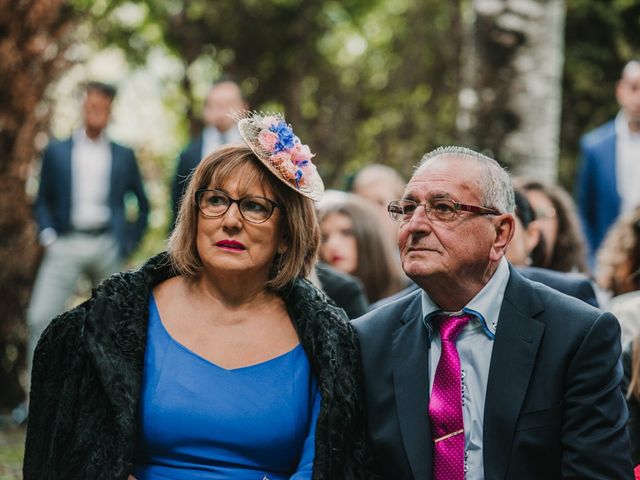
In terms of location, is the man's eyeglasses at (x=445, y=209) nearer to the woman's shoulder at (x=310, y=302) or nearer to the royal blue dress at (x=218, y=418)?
the woman's shoulder at (x=310, y=302)

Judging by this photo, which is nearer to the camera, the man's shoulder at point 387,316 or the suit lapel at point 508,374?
the suit lapel at point 508,374

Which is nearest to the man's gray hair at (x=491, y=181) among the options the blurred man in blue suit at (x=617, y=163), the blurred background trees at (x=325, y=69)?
the blurred man in blue suit at (x=617, y=163)

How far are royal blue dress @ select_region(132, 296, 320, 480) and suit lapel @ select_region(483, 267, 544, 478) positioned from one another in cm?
69

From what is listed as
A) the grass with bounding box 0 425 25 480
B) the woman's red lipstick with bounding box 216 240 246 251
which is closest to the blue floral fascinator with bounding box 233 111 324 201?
the woman's red lipstick with bounding box 216 240 246 251

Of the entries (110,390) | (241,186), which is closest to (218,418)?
(110,390)

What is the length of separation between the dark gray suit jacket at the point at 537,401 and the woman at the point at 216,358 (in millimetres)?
236

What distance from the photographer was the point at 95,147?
8484 mm

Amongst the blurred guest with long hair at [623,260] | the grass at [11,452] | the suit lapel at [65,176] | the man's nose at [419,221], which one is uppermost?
the man's nose at [419,221]

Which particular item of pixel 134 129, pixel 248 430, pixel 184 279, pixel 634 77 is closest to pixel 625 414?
pixel 248 430

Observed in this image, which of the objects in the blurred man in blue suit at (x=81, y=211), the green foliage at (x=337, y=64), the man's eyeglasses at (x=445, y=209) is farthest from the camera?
the green foliage at (x=337, y=64)

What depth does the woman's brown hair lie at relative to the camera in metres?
4.04

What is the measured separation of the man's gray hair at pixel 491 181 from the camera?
12.5 feet

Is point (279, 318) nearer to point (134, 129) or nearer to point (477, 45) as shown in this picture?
point (477, 45)

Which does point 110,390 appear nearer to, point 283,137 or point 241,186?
point 241,186
